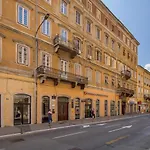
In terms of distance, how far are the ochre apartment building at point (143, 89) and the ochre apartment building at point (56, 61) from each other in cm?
2102

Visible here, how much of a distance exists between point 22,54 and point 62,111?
918 cm

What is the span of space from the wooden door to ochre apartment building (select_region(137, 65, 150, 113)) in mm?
37278

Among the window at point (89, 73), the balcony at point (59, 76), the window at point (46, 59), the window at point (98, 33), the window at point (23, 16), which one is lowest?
the balcony at point (59, 76)

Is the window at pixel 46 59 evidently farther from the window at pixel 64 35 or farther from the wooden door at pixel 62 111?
the wooden door at pixel 62 111

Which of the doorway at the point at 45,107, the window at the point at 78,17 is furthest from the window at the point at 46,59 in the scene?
the window at the point at 78,17

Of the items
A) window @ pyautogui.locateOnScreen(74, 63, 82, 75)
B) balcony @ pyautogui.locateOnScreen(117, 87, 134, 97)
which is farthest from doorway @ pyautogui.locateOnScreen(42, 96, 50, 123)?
balcony @ pyautogui.locateOnScreen(117, 87, 134, 97)

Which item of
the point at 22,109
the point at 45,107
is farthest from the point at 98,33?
the point at 22,109

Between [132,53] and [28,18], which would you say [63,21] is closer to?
[28,18]

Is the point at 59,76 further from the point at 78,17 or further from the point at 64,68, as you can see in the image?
the point at 78,17

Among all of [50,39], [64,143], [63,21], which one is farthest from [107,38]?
[64,143]

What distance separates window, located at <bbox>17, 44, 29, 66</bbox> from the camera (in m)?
22.1

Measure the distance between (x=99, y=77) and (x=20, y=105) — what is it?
18.4m

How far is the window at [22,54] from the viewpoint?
2211 centimetres

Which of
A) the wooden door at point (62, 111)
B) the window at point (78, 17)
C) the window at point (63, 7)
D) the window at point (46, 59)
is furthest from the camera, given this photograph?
the window at point (78, 17)
